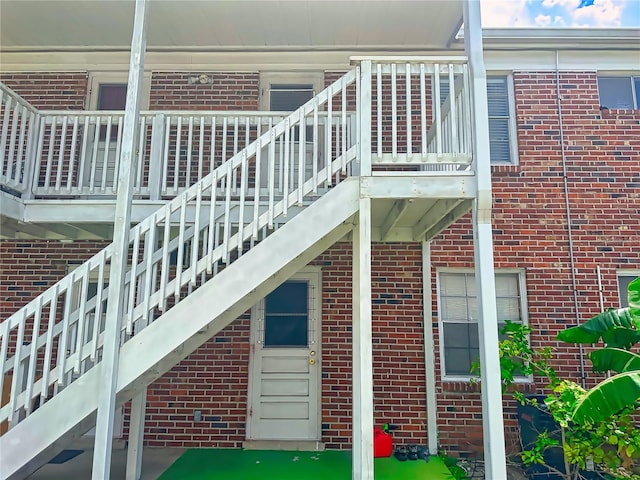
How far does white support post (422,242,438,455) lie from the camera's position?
566 centimetres

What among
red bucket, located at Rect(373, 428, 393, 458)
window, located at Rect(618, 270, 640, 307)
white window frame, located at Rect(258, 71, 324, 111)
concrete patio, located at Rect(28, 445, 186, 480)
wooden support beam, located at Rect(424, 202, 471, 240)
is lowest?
concrete patio, located at Rect(28, 445, 186, 480)

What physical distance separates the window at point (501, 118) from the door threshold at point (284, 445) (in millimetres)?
4691

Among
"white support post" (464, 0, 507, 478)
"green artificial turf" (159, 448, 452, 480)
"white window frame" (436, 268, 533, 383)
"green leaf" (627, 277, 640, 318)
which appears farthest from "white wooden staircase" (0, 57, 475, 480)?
"white window frame" (436, 268, 533, 383)

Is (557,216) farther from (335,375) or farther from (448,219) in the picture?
(335,375)

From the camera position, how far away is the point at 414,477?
4.75 m

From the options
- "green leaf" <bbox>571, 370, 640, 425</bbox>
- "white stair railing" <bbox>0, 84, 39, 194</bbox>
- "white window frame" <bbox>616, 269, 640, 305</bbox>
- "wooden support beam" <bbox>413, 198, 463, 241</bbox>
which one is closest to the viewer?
"green leaf" <bbox>571, 370, 640, 425</bbox>

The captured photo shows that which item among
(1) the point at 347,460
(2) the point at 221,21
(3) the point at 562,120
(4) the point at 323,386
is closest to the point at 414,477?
(1) the point at 347,460

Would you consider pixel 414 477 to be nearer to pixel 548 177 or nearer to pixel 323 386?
pixel 323 386

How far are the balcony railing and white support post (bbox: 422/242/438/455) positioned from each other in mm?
1393

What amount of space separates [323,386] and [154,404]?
2286 mm

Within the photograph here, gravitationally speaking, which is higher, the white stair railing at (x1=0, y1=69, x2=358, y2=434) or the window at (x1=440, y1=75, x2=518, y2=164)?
the window at (x1=440, y1=75, x2=518, y2=164)

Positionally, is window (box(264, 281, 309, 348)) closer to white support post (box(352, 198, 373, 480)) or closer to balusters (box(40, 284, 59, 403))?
white support post (box(352, 198, 373, 480))

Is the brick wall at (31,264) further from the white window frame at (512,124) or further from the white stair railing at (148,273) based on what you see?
the white window frame at (512,124)

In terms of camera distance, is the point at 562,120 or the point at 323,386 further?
the point at 562,120
